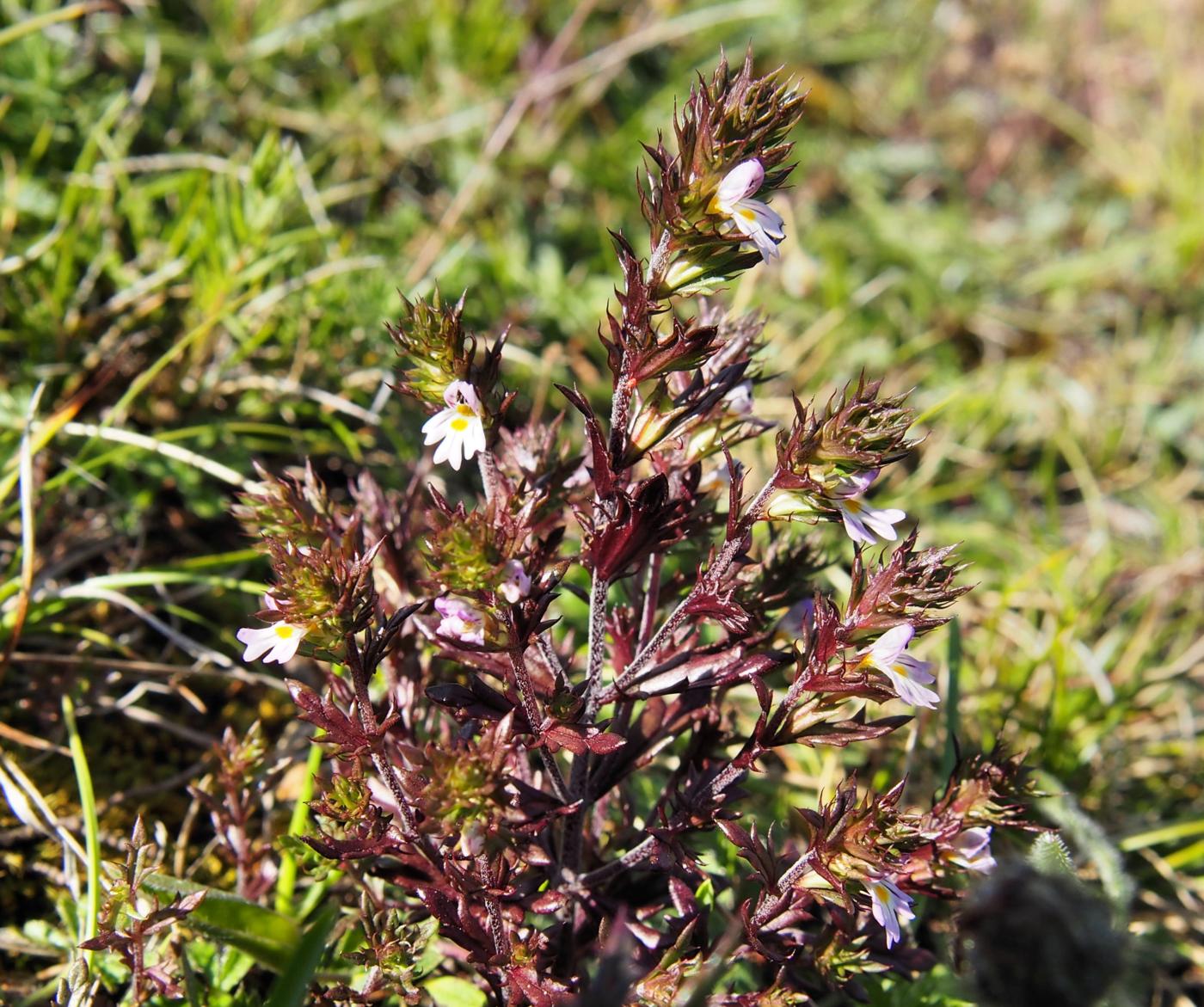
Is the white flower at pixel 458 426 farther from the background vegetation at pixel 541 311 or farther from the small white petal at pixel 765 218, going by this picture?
the background vegetation at pixel 541 311

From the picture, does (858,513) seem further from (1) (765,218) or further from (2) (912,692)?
(1) (765,218)

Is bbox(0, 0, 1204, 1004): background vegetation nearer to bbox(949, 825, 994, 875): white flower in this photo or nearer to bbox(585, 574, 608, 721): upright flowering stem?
bbox(949, 825, 994, 875): white flower

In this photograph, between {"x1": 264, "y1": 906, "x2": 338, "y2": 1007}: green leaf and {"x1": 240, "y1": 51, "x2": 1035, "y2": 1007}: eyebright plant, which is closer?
{"x1": 240, "y1": 51, "x2": 1035, "y2": 1007}: eyebright plant

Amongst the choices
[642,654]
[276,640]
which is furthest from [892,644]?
[276,640]

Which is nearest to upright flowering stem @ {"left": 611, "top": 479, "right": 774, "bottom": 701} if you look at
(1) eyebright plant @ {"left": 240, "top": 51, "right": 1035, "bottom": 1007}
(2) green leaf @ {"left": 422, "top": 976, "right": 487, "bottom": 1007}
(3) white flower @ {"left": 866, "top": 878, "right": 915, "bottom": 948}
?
(1) eyebright plant @ {"left": 240, "top": 51, "right": 1035, "bottom": 1007}

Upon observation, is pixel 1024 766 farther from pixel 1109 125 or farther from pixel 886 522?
pixel 1109 125

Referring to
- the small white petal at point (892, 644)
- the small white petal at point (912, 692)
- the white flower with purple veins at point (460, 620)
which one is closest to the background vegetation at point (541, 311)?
the small white petal at point (912, 692)
